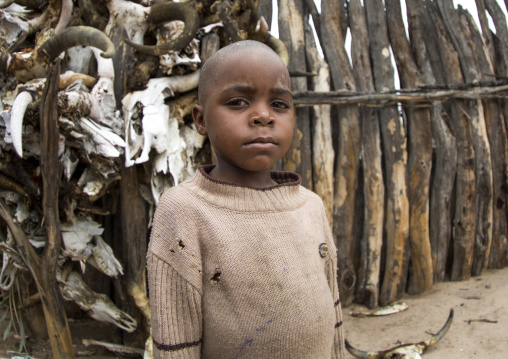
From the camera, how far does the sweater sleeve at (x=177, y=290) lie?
3.76ft

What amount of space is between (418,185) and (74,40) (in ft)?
9.33

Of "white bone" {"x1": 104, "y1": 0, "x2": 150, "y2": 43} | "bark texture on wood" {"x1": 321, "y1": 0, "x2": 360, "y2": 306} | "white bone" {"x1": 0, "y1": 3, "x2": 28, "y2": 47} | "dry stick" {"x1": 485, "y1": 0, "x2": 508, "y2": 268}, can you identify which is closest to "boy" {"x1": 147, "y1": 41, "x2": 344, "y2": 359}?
"white bone" {"x1": 104, "y1": 0, "x2": 150, "y2": 43}

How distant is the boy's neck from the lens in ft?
4.30

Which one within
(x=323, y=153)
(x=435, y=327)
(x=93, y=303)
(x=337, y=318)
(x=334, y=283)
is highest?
(x=323, y=153)

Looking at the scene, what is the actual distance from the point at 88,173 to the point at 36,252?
1.98 feet

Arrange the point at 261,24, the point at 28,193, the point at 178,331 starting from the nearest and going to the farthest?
the point at 178,331 → the point at 28,193 → the point at 261,24

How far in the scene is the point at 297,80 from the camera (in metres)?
3.22

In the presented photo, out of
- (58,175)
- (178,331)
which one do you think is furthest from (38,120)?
(178,331)

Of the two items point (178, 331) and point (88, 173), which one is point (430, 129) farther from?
point (178, 331)

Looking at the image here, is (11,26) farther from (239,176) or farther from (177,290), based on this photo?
(177,290)

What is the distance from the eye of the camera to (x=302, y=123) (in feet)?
10.4

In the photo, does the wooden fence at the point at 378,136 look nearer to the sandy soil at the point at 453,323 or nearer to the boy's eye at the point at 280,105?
the sandy soil at the point at 453,323

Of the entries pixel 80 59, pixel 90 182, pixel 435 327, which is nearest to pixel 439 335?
pixel 435 327

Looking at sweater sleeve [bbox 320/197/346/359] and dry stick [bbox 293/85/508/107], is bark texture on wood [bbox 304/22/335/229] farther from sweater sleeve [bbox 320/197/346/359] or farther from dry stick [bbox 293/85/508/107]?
sweater sleeve [bbox 320/197/346/359]
